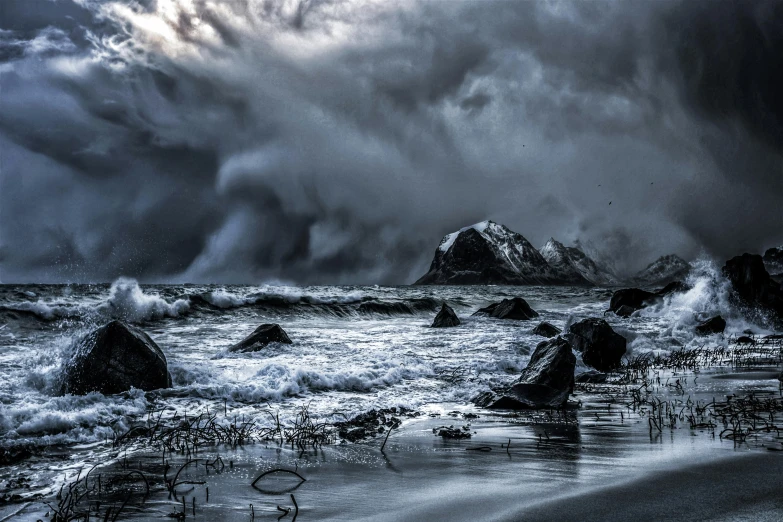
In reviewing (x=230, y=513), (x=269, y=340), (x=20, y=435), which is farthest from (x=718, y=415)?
(x=269, y=340)

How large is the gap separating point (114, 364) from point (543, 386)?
6552mm

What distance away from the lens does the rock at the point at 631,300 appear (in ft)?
100

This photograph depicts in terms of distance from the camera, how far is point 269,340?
44.0 ft

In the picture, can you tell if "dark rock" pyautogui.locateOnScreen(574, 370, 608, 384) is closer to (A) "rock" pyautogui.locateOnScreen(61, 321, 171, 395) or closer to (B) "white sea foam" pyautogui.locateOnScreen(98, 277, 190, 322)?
(A) "rock" pyautogui.locateOnScreen(61, 321, 171, 395)

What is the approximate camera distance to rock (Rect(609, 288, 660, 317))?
100ft

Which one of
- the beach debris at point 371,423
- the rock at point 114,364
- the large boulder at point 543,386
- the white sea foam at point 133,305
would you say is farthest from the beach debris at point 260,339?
the white sea foam at point 133,305

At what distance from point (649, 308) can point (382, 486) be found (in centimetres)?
2940

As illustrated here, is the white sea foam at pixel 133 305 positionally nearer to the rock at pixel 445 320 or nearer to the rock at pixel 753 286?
the rock at pixel 445 320

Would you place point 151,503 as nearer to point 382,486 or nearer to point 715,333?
point 382,486

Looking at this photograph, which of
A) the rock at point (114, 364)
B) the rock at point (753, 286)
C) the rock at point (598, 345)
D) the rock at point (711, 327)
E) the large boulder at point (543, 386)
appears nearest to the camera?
the large boulder at point (543, 386)

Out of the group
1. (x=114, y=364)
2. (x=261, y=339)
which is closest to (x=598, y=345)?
(x=261, y=339)

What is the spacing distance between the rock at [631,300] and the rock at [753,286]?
5159mm

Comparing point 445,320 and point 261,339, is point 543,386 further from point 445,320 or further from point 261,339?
point 445,320

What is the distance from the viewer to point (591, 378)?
33.1 ft
